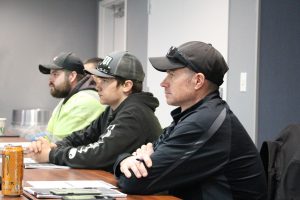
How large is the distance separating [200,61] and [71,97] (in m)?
1.65

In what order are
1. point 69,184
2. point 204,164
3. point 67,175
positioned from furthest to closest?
point 67,175 → point 69,184 → point 204,164

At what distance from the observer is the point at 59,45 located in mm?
6719

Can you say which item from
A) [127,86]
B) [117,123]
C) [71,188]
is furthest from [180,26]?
[71,188]

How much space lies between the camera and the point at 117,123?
2.79m

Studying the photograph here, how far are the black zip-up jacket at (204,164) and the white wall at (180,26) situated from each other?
6.05ft

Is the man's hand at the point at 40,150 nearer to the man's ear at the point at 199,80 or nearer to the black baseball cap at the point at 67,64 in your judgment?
the man's ear at the point at 199,80

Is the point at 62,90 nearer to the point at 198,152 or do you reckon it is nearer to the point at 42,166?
the point at 42,166

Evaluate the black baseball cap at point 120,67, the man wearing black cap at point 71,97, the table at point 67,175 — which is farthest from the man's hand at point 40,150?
the man wearing black cap at point 71,97

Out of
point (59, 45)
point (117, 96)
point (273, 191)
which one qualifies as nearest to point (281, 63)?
point (117, 96)

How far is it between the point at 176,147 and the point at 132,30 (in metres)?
3.87

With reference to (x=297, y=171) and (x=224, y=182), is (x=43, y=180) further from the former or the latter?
(x=297, y=171)

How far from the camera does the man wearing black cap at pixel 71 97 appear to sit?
3.59 metres

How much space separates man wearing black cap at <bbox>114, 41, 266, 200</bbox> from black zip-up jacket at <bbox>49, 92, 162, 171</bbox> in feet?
1.37

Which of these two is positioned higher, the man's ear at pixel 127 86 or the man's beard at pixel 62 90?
the man's ear at pixel 127 86
